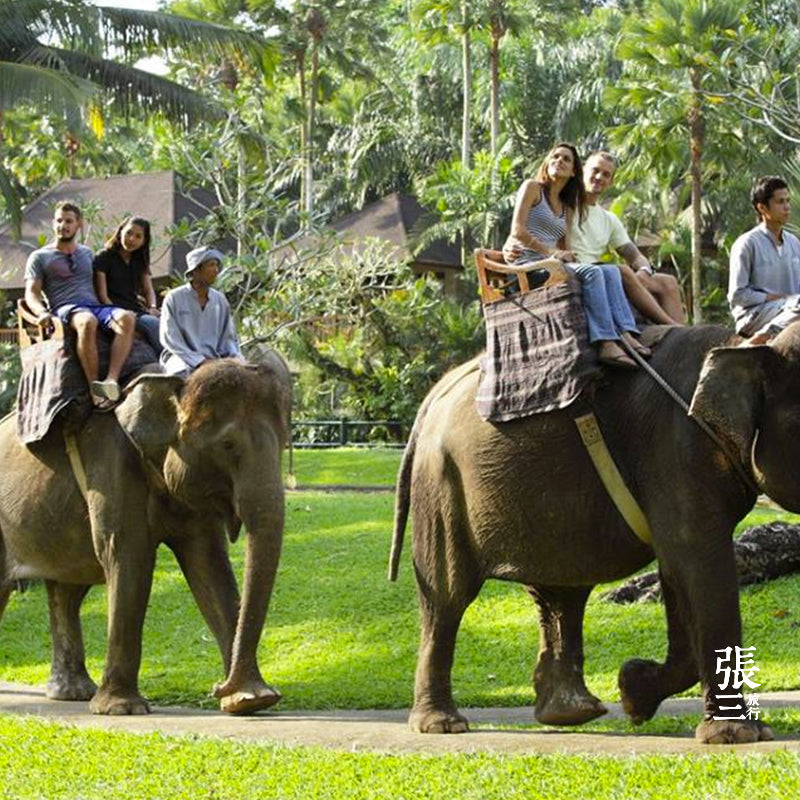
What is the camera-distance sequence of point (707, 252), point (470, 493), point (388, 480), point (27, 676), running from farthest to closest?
1. point (707, 252)
2. point (388, 480)
3. point (27, 676)
4. point (470, 493)

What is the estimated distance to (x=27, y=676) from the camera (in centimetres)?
1266

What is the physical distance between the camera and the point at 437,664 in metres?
8.50

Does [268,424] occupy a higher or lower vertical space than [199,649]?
higher

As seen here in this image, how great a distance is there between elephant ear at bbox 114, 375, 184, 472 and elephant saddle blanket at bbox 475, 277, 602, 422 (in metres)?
2.12

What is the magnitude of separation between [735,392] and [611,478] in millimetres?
839

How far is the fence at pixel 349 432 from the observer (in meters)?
31.2

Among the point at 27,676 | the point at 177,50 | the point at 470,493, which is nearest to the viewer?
the point at 470,493

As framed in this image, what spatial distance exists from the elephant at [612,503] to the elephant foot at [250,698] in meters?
0.98

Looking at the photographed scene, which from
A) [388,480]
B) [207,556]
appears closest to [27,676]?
[207,556]

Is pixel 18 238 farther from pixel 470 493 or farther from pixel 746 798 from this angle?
pixel 746 798

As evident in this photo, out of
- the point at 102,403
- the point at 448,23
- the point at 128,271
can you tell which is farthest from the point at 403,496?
the point at 448,23

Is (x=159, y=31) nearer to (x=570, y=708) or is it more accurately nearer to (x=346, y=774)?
(x=570, y=708)

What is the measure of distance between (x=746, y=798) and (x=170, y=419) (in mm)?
4650

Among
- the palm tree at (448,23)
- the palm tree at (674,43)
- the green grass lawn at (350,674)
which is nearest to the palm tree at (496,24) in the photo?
the palm tree at (448,23)
